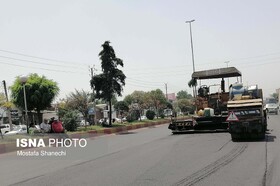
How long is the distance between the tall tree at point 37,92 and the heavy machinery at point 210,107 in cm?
1543

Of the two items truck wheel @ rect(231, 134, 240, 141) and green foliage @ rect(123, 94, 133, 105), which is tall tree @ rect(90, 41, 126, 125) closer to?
truck wheel @ rect(231, 134, 240, 141)

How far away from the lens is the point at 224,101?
2150 cm

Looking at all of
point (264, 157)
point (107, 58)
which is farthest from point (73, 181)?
point (107, 58)

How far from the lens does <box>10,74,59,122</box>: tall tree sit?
3377cm

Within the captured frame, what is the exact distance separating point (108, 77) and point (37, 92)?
6631mm

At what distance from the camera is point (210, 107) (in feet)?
72.1

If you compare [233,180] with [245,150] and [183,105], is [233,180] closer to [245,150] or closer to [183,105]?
[245,150]

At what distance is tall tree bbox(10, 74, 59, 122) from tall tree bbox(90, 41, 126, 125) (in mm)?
3887

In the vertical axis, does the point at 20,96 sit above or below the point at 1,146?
above

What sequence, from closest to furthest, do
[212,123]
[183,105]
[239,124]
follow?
[239,124]
[212,123]
[183,105]

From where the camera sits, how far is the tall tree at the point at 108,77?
115 feet

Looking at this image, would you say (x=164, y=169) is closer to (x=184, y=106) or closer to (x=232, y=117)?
(x=232, y=117)

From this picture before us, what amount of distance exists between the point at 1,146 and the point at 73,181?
10.1m

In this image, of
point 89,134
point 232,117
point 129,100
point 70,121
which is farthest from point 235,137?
point 129,100
